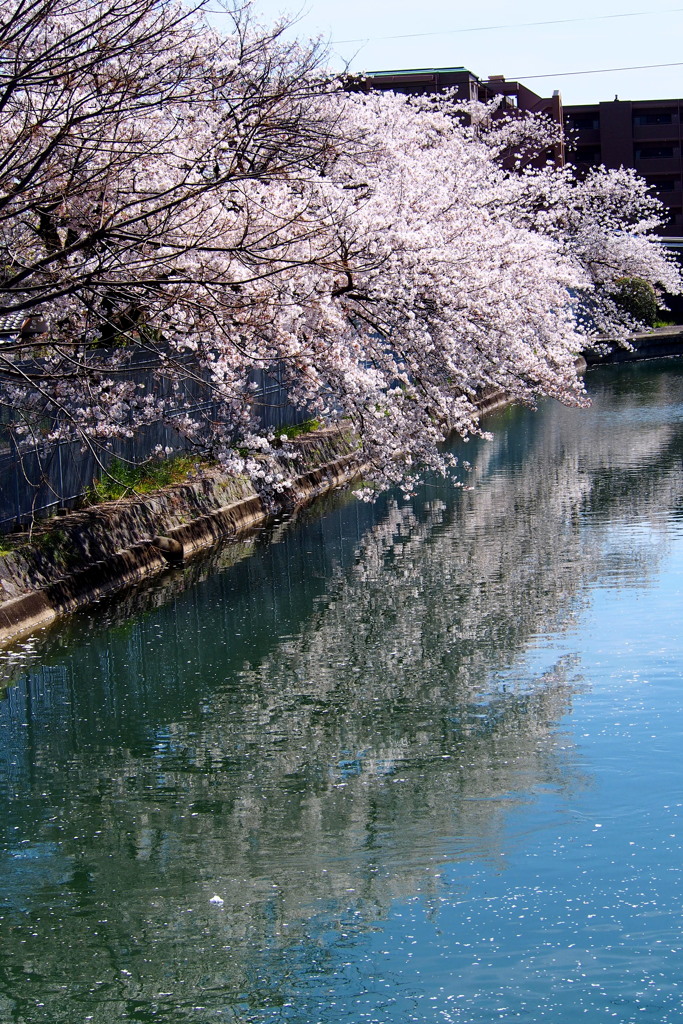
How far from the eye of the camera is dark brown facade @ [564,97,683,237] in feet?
253

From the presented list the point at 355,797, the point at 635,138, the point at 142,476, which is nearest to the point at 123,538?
the point at 142,476

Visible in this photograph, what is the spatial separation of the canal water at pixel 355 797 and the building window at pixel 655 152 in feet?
228

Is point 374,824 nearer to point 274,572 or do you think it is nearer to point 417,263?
point 274,572

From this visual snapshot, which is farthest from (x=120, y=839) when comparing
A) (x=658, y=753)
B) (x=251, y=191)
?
(x=251, y=191)

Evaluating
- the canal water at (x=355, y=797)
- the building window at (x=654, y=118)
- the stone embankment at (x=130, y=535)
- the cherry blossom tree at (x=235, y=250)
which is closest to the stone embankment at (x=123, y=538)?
the stone embankment at (x=130, y=535)

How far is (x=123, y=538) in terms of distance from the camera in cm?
1523

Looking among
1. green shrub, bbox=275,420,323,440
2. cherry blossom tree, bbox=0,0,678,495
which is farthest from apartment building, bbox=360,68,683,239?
cherry blossom tree, bbox=0,0,678,495

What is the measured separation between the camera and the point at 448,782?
783 cm

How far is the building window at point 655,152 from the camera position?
7788cm

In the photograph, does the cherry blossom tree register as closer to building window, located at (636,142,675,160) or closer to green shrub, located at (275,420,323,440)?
green shrub, located at (275,420,323,440)

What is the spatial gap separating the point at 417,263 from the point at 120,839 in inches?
430

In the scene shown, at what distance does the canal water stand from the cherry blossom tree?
2408 millimetres

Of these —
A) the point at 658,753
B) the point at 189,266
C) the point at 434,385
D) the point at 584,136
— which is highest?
the point at 584,136

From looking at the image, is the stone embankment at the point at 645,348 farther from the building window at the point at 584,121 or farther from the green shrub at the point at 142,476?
the green shrub at the point at 142,476
